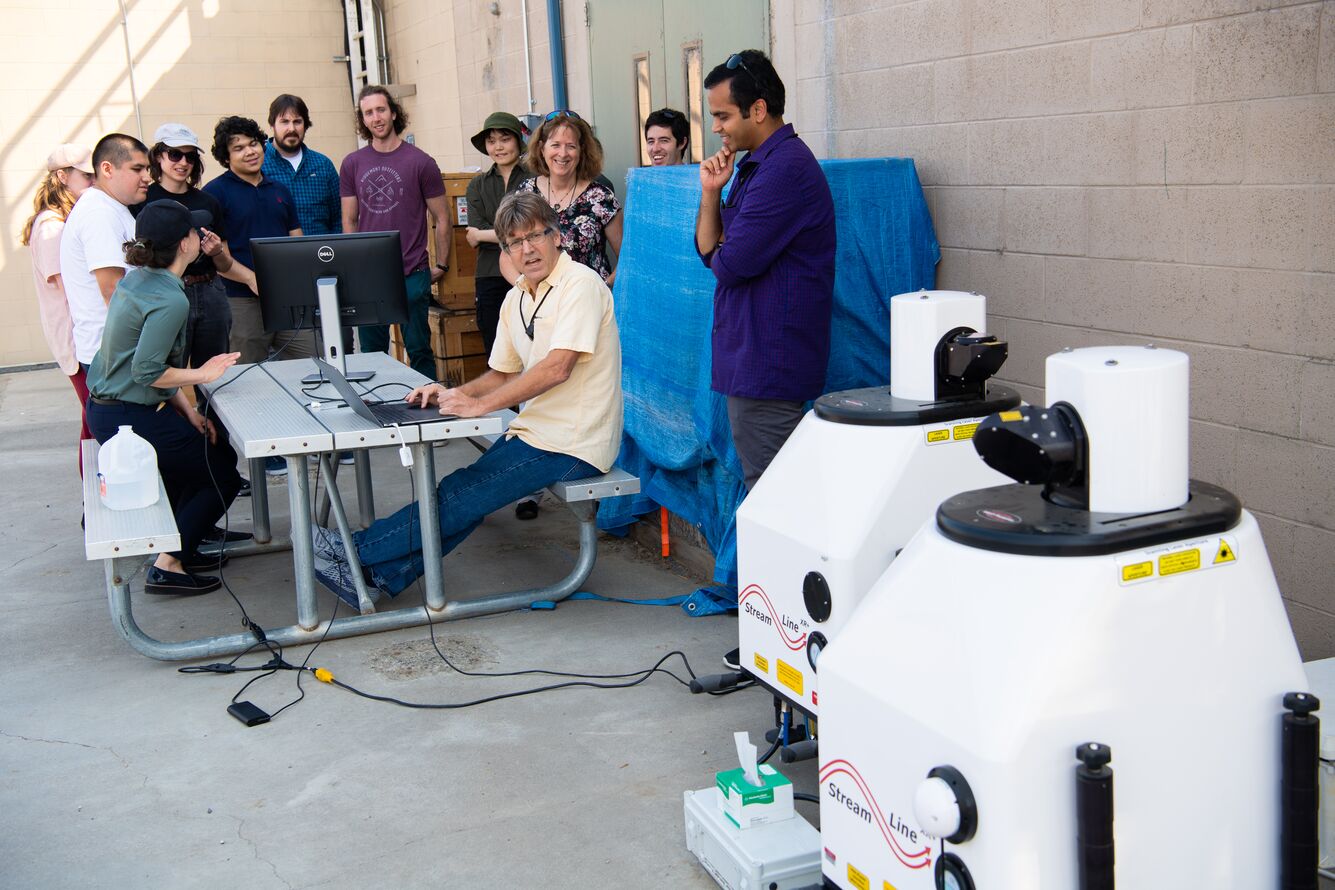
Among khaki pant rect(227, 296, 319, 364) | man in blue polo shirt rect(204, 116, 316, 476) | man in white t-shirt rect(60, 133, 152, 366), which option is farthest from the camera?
khaki pant rect(227, 296, 319, 364)

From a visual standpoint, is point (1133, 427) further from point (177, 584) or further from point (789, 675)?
point (177, 584)

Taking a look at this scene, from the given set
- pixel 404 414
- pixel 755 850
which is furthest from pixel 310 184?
pixel 755 850

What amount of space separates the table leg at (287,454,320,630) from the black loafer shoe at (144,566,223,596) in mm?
747

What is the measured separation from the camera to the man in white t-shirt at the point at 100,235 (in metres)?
4.30

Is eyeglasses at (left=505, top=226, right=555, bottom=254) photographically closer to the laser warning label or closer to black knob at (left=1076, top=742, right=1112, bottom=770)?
the laser warning label

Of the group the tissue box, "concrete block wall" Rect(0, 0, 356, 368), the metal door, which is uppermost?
"concrete block wall" Rect(0, 0, 356, 368)

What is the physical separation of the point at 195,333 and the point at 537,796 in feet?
8.20

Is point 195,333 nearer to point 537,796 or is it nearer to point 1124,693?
point 537,796

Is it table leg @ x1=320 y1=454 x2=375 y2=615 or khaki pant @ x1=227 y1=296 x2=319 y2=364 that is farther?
khaki pant @ x1=227 y1=296 x2=319 y2=364

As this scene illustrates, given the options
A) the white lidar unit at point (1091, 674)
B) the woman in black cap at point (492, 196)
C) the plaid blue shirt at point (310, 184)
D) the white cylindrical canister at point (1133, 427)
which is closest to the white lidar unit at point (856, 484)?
the white lidar unit at point (1091, 674)

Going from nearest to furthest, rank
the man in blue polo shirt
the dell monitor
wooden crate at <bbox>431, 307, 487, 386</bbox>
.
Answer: the dell monitor, the man in blue polo shirt, wooden crate at <bbox>431, 307, 487, 386</bbox>

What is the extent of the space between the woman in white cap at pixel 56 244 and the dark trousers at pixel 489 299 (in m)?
1.72

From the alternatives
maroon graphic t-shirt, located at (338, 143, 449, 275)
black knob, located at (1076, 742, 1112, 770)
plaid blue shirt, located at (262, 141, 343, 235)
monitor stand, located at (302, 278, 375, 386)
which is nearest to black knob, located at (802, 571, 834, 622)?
black knob, located at (1076, 742, 1112, 770)

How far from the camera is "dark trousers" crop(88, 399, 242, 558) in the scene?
4.03 metres
